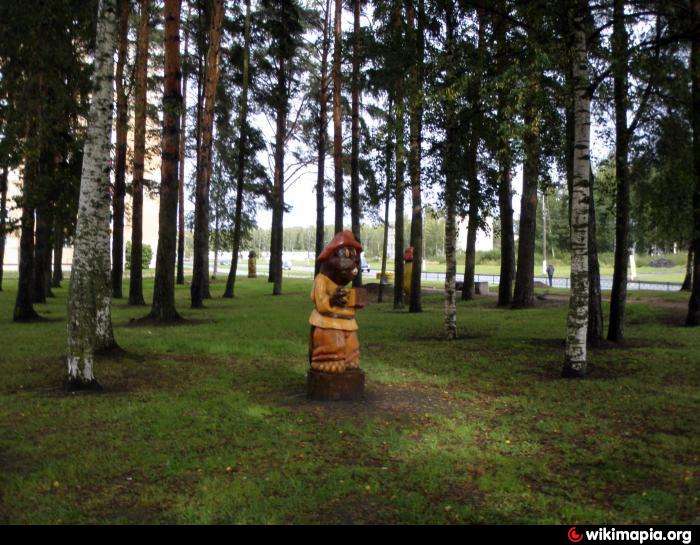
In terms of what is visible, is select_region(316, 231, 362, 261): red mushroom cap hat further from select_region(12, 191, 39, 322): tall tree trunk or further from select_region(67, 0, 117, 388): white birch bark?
select_region(12, 191, 39, 322): tall tree trunk

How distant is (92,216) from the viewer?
24.8 feet

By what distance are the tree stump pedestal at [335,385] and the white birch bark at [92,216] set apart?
3056mm

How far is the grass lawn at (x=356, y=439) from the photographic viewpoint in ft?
13.7

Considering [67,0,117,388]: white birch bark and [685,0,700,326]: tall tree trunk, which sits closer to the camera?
[67,0,117,388]: white birch bark

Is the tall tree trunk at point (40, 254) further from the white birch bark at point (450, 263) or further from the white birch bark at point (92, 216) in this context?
the white birch bark at point (450, 263)

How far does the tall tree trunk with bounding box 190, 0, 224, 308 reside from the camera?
18.1 meters

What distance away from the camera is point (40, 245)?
18844 millimetres

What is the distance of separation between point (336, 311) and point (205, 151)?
1373 cm

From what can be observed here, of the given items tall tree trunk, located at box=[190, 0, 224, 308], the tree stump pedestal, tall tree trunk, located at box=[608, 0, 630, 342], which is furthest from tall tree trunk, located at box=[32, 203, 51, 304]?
tall tree trunk, located at box=[608, 0, 630, 342]

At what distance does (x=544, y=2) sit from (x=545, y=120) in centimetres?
253

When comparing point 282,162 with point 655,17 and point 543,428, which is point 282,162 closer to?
point 655,17

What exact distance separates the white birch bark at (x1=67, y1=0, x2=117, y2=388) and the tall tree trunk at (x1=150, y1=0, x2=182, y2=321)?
16.2ft
